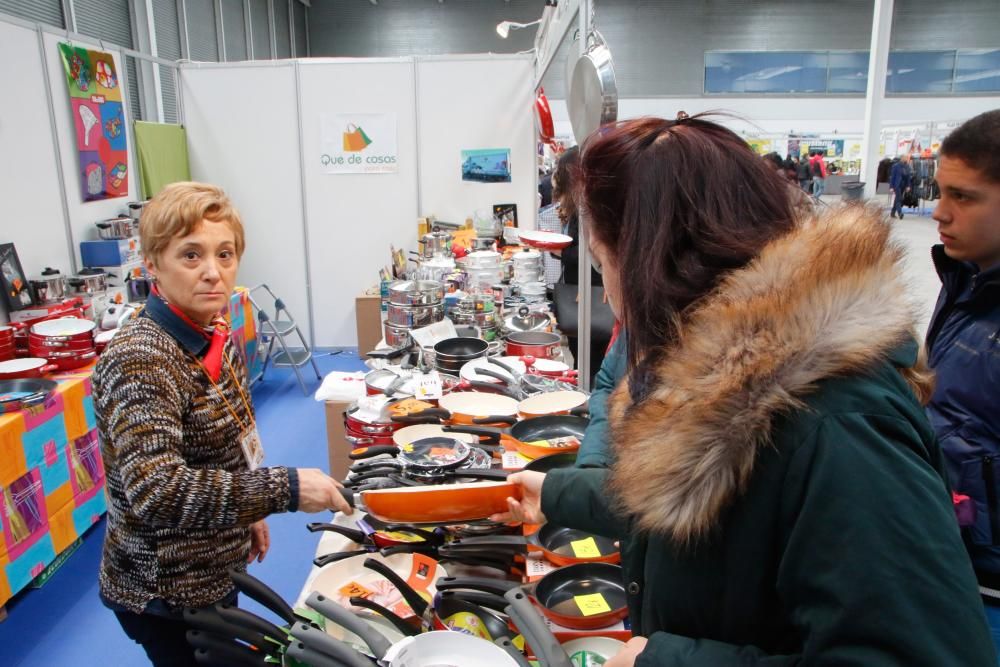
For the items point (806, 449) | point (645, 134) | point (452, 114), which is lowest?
point (806, 449)

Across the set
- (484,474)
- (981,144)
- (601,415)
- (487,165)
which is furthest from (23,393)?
(487,165)

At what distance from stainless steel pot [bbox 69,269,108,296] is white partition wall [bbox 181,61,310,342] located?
2.20 metres

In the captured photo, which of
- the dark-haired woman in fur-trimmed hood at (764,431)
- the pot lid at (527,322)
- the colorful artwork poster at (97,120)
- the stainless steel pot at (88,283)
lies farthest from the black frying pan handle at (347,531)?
the colorful artwork poster at (97,120)

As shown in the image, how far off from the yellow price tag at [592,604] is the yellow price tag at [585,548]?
0.15m

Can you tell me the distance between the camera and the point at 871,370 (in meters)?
0.69

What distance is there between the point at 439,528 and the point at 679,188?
1125 mm

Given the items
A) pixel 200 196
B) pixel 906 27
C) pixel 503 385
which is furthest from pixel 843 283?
pixel 906 27

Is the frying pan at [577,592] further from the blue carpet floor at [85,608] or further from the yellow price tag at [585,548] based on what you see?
the blue carpet floor at [85,608]

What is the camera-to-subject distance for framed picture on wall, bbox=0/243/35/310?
3705 millimetres

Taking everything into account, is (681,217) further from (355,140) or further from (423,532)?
(355,140)

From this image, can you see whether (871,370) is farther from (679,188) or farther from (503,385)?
(503,385)

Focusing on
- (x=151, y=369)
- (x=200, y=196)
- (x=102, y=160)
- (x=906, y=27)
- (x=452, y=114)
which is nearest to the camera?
(x=151, y=369)

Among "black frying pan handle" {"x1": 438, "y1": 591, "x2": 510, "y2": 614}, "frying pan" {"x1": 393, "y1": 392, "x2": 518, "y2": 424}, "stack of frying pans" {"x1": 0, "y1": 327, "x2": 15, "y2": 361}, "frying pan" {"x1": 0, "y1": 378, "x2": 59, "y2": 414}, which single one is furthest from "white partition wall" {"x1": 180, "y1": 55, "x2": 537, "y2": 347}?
"black frying pan handle" {"x1": 438, "y1": 591, "x2": 510, "y2": 614}

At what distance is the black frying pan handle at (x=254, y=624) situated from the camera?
122 cm
